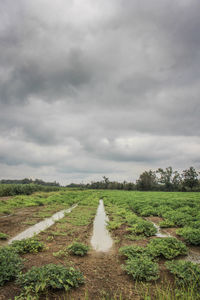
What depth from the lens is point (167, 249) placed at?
575 cm

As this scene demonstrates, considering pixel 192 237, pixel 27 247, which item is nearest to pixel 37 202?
pixel 27 247

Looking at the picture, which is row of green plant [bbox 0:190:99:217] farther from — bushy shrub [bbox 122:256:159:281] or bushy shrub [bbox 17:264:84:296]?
bushy shrub [bbox 122:256:159:281]

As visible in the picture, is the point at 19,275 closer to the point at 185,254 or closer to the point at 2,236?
the point at 2,236

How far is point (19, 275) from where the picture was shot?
3928mm

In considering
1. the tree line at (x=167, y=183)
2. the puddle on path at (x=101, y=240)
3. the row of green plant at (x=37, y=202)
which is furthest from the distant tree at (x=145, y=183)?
the puddle on path at (x=101, y=240)

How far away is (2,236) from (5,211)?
7.73 meters

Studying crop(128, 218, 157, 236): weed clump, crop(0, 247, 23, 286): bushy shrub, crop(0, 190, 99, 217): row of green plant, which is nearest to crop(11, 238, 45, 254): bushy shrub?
crop(0, 247, 23, 286): bushy shrub

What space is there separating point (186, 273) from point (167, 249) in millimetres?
1588

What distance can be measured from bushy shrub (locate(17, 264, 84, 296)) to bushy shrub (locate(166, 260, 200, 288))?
2493 millimetres

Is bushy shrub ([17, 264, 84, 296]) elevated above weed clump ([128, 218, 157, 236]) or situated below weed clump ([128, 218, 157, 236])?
above

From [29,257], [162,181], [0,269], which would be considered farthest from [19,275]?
[162,181]

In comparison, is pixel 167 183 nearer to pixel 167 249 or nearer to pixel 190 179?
pixel 190 179

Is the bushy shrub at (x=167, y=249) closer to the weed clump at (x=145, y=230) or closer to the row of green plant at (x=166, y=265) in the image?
the row of green plant at (x=166, y=265)

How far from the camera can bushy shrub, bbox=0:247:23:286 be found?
398 centimetres
